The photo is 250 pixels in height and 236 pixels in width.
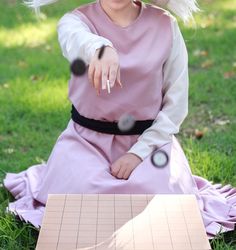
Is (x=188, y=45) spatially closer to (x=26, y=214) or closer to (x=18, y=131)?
(x=18, y=131)

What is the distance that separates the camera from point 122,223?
170 cm

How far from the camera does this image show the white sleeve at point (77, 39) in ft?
5.86

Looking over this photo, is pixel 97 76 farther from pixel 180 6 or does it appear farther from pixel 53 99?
pixel 53 99

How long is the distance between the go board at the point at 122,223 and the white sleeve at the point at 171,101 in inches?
10.0

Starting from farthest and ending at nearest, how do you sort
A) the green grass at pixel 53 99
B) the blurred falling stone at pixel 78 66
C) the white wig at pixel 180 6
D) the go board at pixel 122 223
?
the green grass at pixel 53 99
the white wig at pixel 180 6
the blurred falling stone at pixel 78 66
the go board at pixel 122 223

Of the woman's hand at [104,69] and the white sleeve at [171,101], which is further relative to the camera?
the white sleeve at [171,101]

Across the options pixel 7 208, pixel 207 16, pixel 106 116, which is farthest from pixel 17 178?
pixel 207 16

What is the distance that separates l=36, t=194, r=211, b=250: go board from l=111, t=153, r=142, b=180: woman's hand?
0.14 meters

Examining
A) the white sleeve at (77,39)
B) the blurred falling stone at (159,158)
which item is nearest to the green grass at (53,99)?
the blurred falling stone at (159,158)

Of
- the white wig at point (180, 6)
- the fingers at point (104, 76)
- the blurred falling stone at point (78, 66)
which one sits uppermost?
the fingers at point (104, 76)

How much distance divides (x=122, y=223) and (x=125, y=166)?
1.08 feet

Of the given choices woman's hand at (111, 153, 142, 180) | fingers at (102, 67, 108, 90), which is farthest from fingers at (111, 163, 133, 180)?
fingers at (102, 67, 108, 90)

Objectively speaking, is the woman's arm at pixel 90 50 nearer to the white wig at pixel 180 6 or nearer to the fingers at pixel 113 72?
the fingers at pixel 113 72

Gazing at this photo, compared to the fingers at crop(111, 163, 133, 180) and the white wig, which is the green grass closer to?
the white wig
